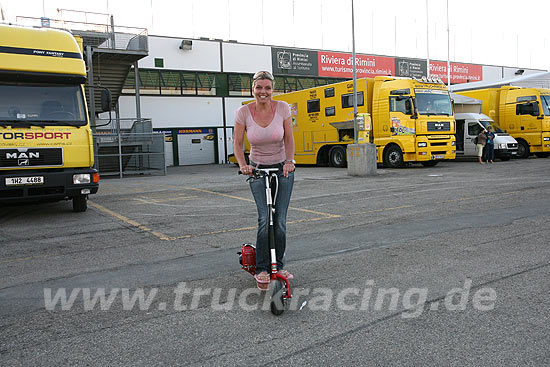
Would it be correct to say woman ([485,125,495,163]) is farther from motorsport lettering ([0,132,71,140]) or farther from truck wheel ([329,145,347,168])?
motorsport lettering ([0,132,71,140])

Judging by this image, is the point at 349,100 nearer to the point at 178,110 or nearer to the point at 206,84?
→ the point at 178,110

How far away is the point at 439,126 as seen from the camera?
19.5 metres

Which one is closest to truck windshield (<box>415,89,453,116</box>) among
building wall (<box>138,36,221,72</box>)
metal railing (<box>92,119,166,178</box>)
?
metal railing (<box>92,119,166,178</box>)

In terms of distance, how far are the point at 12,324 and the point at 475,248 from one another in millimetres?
4671

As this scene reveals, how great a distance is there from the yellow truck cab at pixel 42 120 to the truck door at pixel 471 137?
19179mm

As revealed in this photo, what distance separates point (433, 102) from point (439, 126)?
99 cm

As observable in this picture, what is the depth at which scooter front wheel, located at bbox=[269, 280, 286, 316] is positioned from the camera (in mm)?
3660

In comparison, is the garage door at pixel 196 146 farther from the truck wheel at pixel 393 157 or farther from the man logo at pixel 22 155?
the man logo at pixel 22 155

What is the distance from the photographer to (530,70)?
4822 cm

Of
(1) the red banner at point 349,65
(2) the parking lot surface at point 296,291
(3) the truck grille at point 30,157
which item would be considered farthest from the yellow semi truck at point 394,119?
(1) the red banner at point 349,65

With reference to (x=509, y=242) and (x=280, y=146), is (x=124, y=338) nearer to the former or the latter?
(x=280, y=146)

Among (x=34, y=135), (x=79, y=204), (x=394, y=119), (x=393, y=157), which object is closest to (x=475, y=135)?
(x=393, y=157)

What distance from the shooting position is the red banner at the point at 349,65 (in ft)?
118

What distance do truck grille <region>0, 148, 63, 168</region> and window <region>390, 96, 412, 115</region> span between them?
1366cm
